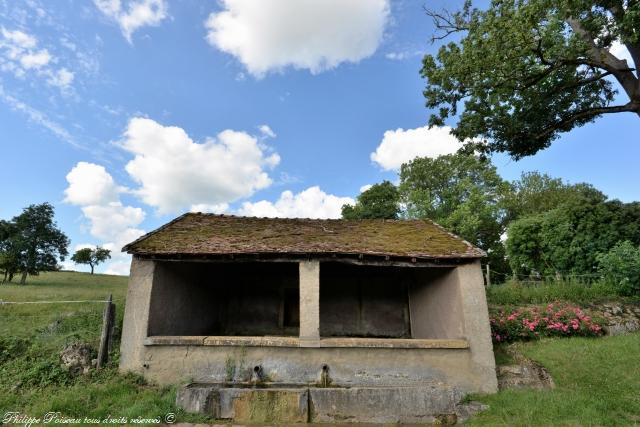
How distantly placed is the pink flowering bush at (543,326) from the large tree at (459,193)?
1704cm

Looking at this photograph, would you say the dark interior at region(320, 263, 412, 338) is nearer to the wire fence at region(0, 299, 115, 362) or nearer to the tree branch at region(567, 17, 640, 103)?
the wire fence at region(0, 299, 115, 362)

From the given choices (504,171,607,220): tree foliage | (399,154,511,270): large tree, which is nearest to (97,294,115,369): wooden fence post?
(399,154,511,270): large tree

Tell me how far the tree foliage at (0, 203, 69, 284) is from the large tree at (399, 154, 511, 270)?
102 feet

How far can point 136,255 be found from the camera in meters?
7.39

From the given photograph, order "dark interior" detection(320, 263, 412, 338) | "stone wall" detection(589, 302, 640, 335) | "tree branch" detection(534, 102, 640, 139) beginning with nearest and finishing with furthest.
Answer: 1. "stone wall" detection(589, 302, 640, 335)
2. "tree branch" detection(534, 102, 640, 139)
3. "dark interior" detection(320, 263, 412, 338)

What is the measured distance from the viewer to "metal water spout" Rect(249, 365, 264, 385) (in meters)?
6.70

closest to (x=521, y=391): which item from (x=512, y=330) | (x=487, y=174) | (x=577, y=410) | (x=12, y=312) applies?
(x=577, y=410)

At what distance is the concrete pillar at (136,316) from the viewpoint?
6945 mm

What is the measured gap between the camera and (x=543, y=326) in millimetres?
8703

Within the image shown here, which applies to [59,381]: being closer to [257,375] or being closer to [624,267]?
[257,375]

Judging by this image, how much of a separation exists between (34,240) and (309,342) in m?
33.7

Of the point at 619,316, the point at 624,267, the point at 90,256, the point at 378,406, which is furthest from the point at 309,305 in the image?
the point at 90,256

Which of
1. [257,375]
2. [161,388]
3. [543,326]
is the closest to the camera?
[161,388]

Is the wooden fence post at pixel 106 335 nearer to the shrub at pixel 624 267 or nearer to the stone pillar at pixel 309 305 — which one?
the stone pillar at pixel 309 305
